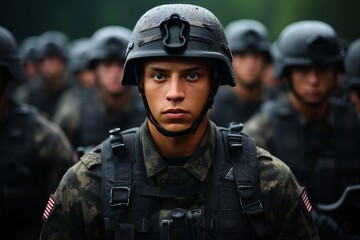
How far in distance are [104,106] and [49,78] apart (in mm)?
5408

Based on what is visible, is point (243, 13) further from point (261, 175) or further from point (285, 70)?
point (261, 175)

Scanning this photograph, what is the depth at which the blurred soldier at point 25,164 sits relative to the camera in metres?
5.57

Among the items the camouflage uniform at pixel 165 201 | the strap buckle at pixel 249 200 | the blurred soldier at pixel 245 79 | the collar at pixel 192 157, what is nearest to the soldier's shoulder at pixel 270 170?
the camouflage uniform at pixel 165 201

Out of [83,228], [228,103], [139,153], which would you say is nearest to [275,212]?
[139,153]

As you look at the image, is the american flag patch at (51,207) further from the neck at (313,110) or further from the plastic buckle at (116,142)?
the neck at (313,110)

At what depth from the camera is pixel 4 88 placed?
581 cm

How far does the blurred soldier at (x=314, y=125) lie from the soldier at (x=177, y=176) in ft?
6.99

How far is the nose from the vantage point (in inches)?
143

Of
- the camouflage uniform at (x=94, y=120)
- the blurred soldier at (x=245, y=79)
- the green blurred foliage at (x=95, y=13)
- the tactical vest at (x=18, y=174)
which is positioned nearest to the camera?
the tactical vest at (x=18, y=174)

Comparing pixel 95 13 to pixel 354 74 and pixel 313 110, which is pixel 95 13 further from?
pixel 313 110

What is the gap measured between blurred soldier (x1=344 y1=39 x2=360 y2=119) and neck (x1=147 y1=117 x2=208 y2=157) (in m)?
2.97

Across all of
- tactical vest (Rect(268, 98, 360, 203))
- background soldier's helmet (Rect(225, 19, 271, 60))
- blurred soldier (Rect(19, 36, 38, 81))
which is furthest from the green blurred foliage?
tactical vest (Rect(268, 98, 360, 203))

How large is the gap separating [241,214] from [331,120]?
9.40 ft

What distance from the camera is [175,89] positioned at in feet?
12.0
